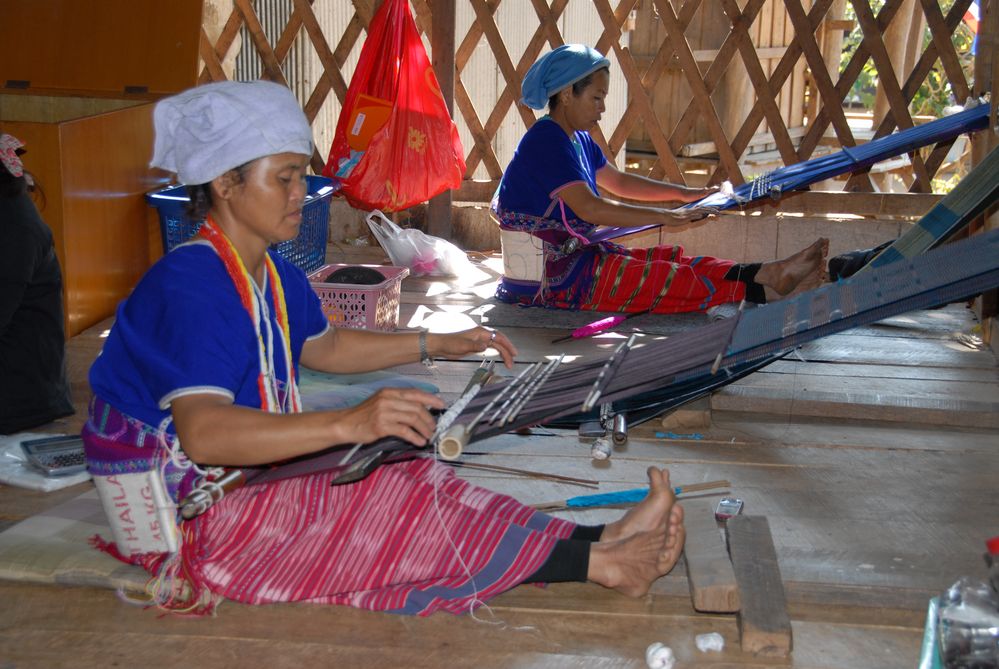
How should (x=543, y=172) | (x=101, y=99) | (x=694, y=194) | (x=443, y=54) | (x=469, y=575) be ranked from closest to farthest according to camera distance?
(x=469, y=575) < (x=543, y=172) < (x=694, y=194) < (x=101, y=99) < (x=443, y=54)

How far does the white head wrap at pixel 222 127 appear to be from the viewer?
1837mm

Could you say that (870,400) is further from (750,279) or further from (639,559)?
(639,559)

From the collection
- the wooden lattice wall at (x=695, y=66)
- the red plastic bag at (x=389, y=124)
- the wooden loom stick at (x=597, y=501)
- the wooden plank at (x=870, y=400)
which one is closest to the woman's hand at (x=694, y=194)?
the wooden lattice wall at (x=695, y=66)

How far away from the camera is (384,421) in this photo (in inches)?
67.3

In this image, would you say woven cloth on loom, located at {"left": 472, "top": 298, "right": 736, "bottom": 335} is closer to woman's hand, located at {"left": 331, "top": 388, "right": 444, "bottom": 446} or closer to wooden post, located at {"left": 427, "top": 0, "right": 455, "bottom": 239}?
wooden post, located at {"left": 427, "top": 0, "right": 455, "bottom": 239}

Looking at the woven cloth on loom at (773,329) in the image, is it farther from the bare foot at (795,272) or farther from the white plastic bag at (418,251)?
the white plastic bag at (418,251)

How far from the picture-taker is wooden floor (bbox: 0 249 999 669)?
1.88 metres

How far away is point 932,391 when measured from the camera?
321 cm

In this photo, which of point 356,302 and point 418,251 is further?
point 418,251

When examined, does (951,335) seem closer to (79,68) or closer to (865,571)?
(865,571)

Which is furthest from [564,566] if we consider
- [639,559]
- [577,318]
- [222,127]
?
[577,318]

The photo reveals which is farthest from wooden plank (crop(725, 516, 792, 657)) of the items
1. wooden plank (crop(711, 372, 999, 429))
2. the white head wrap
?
the white head wrap

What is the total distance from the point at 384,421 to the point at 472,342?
1.64 feet

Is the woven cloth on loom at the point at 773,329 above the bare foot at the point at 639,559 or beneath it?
above
